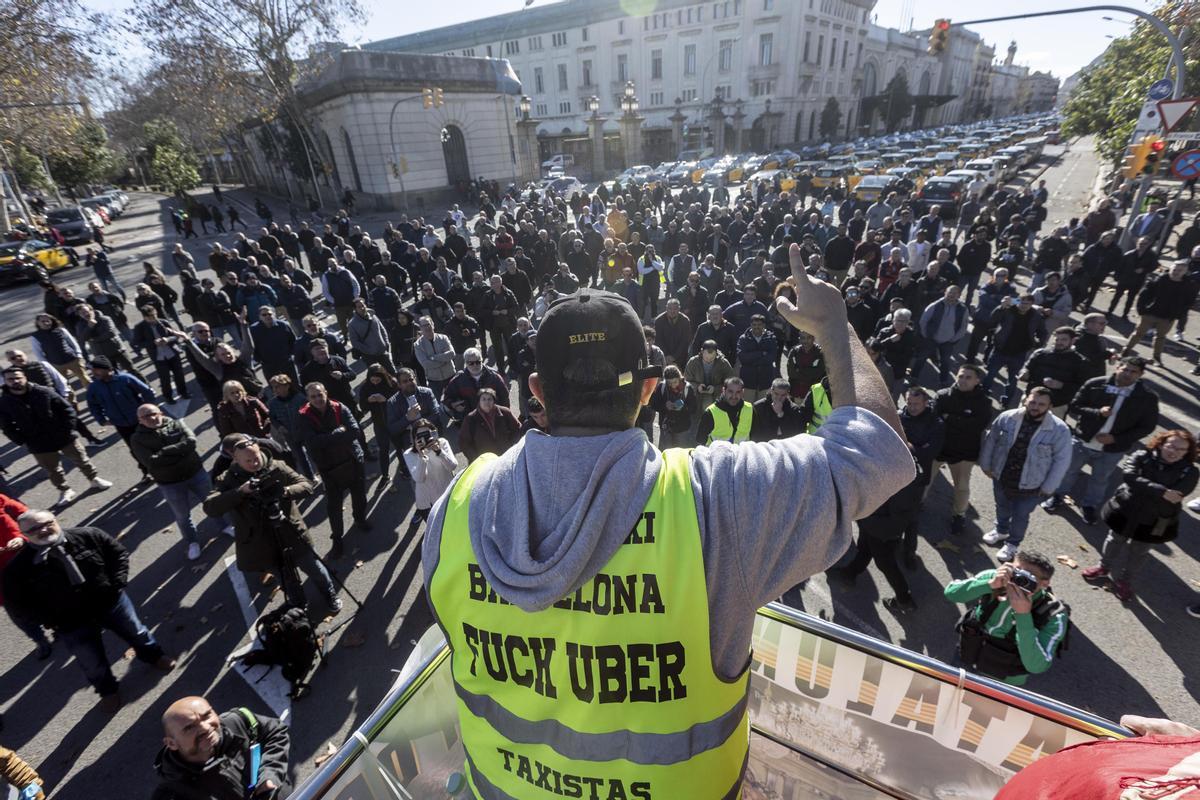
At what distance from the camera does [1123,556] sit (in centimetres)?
514

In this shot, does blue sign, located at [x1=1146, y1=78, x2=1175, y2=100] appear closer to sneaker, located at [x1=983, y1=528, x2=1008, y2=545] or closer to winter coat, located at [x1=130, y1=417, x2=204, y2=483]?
sneaker, located at [x1=983, y1=528, x2=1008, y2=545]

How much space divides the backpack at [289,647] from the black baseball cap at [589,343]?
454 centimetres

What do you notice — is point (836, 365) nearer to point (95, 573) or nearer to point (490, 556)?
point (490, 556)

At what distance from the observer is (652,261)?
12039 mm

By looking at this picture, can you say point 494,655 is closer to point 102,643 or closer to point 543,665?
point 543,665

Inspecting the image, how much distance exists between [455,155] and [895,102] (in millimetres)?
68898

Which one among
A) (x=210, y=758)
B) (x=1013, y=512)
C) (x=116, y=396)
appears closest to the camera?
(x=210, y=758)

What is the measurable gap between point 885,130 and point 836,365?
98981mm

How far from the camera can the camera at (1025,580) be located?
3523mm

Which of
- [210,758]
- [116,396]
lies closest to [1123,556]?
[210,758]

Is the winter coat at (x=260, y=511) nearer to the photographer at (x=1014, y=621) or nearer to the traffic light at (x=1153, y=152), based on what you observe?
the photographer at (x=1014, y=621)

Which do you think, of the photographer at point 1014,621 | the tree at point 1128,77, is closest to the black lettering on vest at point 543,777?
the photographer at point 1014,621

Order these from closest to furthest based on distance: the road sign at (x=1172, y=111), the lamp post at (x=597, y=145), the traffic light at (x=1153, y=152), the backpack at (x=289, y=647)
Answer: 1. the backpack at (x=289, y=647)
2. the road sign at (x=1172, y=111)
3. the traffic light at (x=1153, y=152)
4. the lamp post at (x=597, y=145)

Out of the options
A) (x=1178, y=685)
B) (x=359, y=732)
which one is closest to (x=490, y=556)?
(x=359, y=732)
